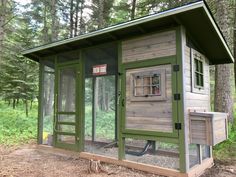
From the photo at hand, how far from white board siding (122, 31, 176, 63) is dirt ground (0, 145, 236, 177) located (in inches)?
81.9

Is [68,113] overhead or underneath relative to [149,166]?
overhead

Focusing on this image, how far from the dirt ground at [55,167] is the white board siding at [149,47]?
6.83 feet

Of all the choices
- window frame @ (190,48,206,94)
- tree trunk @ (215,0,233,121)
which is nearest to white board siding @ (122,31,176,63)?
window frame @ (190,48,206,94)

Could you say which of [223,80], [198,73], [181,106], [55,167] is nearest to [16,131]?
[55,167]

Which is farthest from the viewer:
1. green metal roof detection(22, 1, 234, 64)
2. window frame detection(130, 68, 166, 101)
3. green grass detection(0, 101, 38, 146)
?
green grass detection(0, 101, 38, 146)

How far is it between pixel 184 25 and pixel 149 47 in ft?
2.30

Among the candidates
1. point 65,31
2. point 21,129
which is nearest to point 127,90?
point 21,129

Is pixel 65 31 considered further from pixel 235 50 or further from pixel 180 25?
pixel 180 25

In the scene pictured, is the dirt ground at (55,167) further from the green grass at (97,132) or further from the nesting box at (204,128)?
the nesting box at (204,128)

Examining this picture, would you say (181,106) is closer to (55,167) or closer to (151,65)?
(151,65)

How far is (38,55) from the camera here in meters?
6.10

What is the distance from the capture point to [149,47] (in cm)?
401

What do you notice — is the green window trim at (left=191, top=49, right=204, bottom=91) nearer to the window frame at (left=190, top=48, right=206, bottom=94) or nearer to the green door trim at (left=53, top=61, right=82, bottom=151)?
the window frame at (left=190, top=48, right=206, bottom=94)

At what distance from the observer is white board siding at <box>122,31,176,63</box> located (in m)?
3.76
